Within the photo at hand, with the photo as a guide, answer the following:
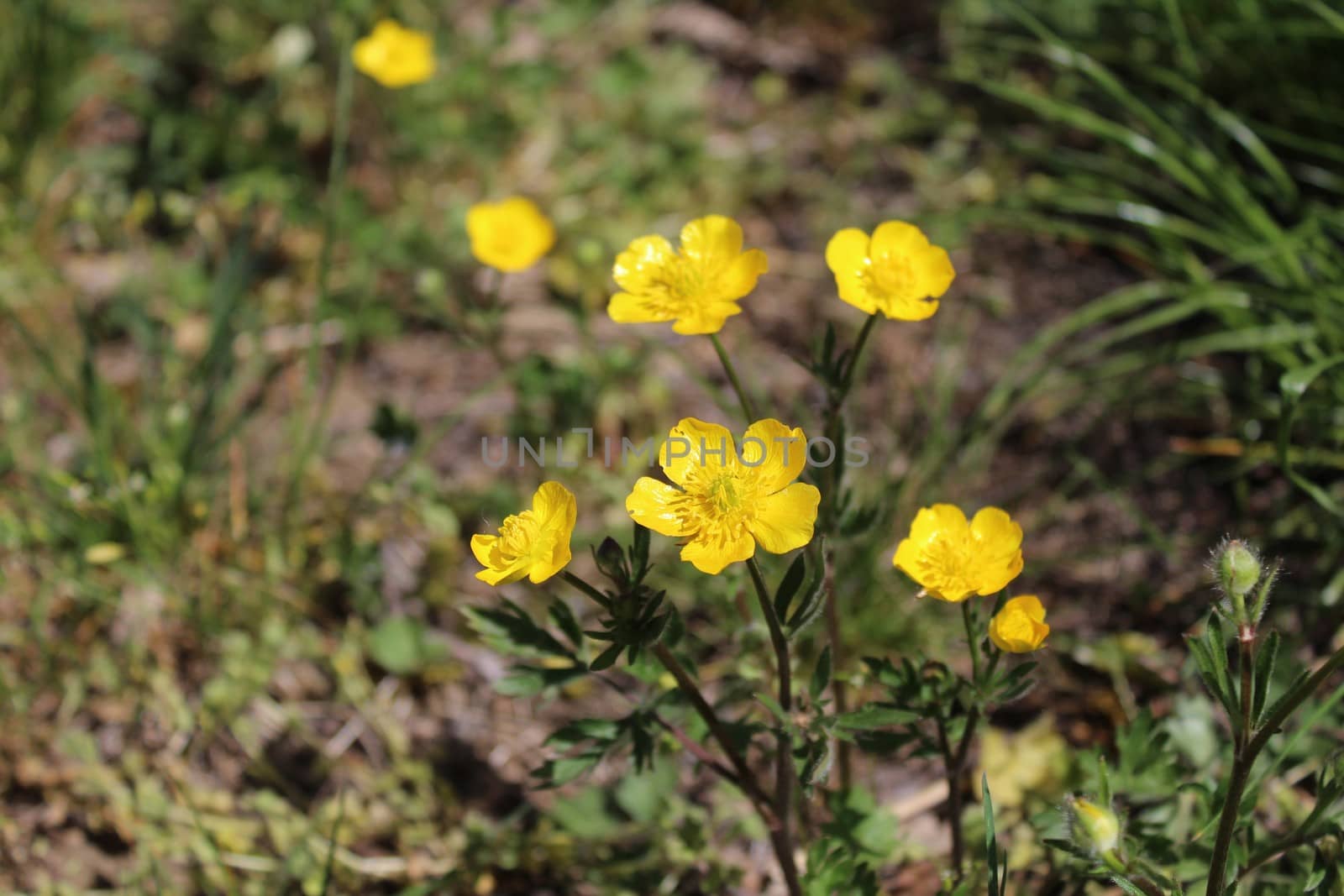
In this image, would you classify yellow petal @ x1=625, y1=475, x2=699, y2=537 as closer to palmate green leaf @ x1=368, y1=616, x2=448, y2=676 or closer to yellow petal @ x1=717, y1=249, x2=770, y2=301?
yellow petal @ x1=717, y1=249, x2=770, y2=301

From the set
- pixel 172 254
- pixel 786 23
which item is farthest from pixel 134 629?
pixel 786 23

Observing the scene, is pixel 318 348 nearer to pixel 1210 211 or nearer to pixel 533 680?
pixel 533 680

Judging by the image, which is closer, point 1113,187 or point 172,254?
point 1113,187

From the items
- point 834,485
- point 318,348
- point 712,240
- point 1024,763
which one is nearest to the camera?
point 834,485

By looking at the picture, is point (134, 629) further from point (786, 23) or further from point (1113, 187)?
point (786, 23)

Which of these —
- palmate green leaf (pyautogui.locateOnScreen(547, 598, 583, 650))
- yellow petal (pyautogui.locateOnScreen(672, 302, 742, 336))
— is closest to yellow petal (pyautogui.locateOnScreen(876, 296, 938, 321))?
yellow petal (pyautogui.locateOnScreen(672, 302, 742, 336))

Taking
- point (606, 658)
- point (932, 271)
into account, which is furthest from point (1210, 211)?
point (606, 658)
